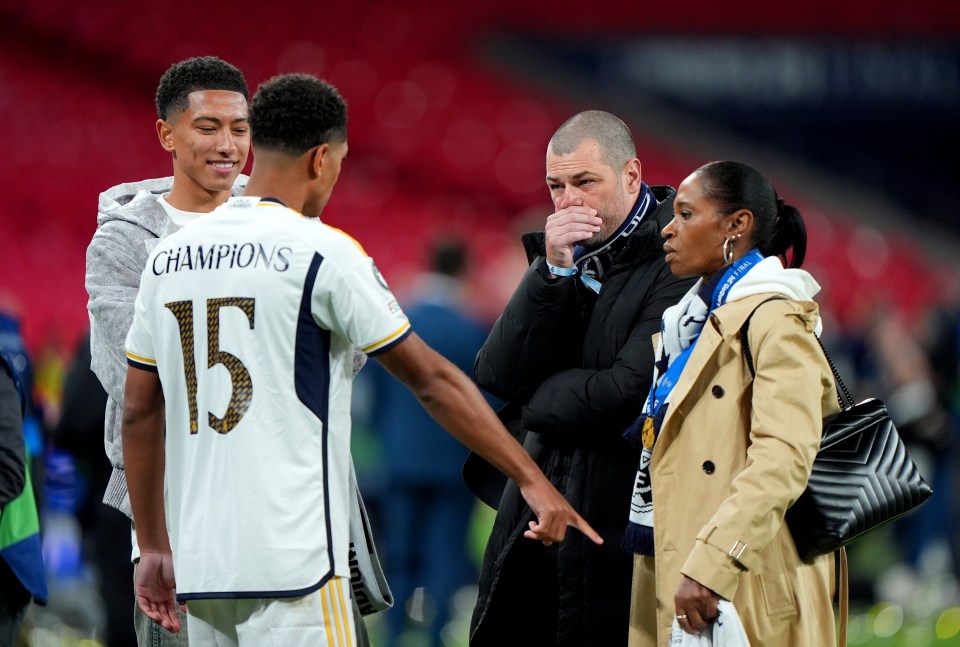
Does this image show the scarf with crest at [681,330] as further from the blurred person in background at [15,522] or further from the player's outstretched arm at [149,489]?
the blurred person in background at [15,522]

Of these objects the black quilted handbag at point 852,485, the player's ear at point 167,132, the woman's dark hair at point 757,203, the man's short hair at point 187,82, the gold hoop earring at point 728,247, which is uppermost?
the man's short hair at point 187,82

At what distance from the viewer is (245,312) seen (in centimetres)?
292

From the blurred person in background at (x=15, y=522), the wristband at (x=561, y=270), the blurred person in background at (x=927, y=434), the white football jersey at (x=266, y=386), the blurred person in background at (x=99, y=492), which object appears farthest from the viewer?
the blurred person in background at (x=927, y=434)

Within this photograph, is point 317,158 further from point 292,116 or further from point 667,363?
point 667,363

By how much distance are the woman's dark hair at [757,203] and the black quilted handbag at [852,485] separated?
1.02 ft

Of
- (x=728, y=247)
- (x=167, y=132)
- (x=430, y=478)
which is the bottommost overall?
(x=430, y=478)

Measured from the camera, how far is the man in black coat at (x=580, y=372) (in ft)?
12.2

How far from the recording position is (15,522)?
4035mm

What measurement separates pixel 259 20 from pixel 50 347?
800 cm

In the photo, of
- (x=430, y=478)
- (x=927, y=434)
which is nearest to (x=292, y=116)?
(x=430, y=478)

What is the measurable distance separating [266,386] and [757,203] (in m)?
1.35

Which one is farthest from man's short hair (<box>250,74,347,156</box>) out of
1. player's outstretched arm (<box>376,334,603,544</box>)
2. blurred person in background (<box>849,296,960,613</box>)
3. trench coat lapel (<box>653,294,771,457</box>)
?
blurred person in background (<box>849,296,960,613</box>)

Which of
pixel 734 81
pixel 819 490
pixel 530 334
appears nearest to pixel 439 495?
pixel 530 334

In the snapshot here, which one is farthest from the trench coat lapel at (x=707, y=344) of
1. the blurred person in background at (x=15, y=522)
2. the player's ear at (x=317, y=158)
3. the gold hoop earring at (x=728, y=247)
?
the blurred person in background at (x=15, y=522)
